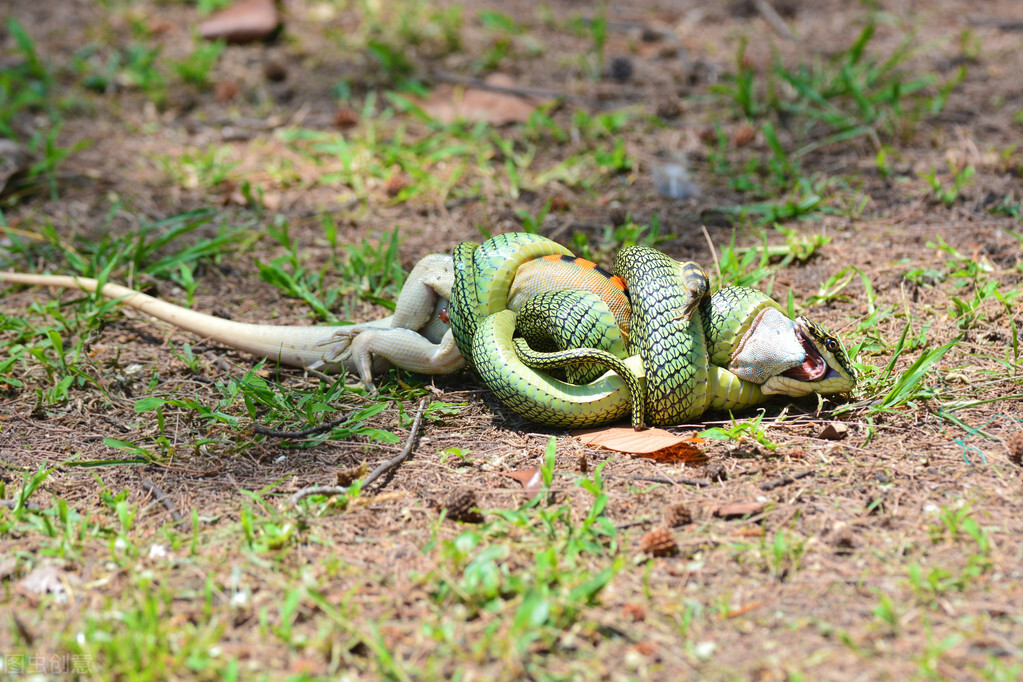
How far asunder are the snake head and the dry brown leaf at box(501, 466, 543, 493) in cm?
98

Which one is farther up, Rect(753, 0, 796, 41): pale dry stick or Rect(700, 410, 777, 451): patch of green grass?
Rect(753, 0, 796, 41): pale dry stick

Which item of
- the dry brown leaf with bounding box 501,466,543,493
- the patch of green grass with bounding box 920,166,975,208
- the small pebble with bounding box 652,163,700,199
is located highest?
the patch of green grass with bounding box 920,166,975,208

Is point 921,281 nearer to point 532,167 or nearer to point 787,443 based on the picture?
point 787,443

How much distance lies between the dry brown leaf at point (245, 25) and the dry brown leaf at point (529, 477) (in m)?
5.18

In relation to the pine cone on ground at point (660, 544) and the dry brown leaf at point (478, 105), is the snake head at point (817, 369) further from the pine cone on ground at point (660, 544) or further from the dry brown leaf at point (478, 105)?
the dry brown leaf at point (478, 105)

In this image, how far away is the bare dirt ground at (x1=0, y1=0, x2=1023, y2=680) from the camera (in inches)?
85.7

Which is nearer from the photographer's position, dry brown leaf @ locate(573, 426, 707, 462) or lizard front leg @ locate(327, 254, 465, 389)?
dry brown leaf @ locate(573, 426, 707, 462)

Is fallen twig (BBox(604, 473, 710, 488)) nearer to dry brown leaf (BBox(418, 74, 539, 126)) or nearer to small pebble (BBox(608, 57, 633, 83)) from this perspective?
dry brown leaf (BBox(418, 74, 539, 126))

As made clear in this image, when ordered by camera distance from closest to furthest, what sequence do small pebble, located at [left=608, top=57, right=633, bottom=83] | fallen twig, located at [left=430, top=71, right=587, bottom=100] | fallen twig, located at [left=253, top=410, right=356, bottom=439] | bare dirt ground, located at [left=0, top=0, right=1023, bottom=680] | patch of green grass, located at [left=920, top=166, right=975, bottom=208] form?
bare dirt ground, located at [left=0, top=0, right=1023, bottom=680] < fallen twig, located at [left=253, top=410, right=356, bottom=439] < patch of green grass, located at [left=920, top=166, right=975, bottom=208] < fallen twig, located at [left=430, top=71, right=587, bottom=100] < small pebble, located at [left=608, top=57, right=633, bottom=83]

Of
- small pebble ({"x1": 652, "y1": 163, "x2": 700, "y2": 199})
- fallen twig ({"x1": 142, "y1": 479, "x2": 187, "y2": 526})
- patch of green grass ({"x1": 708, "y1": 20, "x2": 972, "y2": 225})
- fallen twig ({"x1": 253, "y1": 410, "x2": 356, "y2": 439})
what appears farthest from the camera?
small pebble ({"x1": 652, "y1": 163, "x2": 700, "y2": 199})

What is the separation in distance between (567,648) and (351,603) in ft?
2.05

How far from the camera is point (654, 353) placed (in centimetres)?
303

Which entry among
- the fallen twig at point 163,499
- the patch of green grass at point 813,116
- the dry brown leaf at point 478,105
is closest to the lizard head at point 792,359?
the patch of green grass at point 813,116

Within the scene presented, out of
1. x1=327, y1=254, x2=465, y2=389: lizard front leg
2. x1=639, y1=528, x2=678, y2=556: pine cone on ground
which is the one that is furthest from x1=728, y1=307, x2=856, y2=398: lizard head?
x1=327, y1=254, x2=465, y2=389: lizard front leg
